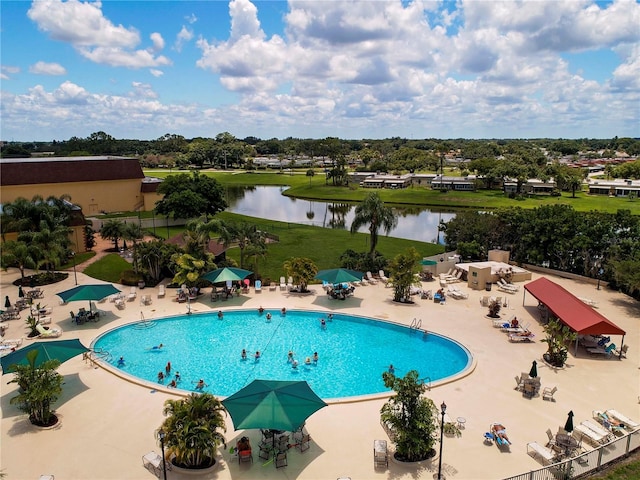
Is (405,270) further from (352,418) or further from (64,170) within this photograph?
(64,170)

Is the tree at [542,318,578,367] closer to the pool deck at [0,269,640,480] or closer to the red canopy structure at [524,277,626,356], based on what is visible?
the pool deck at [0,269,640,480]

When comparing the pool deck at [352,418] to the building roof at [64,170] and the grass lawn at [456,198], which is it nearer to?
the building roof at [64,170]

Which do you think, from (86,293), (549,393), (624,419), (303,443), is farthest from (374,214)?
(303,443)

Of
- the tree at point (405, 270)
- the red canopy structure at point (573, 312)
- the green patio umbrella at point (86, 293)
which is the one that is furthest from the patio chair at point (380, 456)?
the green patio umbrella at point (86, 293)

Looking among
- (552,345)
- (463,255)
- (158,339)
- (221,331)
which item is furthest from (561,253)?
(158,339)

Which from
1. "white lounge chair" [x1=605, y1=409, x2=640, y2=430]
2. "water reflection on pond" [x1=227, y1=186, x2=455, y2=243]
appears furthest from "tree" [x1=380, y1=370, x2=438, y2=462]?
"water reflection on pond" [x1=227, y1=186, x2=455, y2=243]

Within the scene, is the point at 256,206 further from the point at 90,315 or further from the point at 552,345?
the point at 552,345
